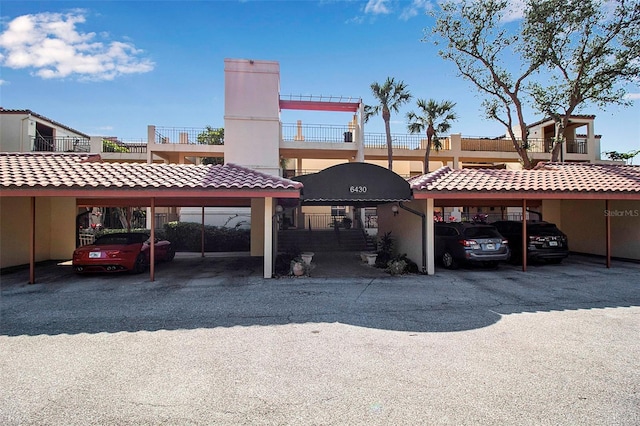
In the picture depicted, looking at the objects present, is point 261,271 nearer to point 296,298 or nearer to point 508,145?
point 296,298

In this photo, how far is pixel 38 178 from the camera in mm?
9039

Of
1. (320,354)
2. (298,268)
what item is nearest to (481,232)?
(298,268)

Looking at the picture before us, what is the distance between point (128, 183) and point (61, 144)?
70.2ft

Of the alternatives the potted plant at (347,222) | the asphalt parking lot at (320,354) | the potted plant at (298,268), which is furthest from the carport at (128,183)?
the potted plant at (347,222)

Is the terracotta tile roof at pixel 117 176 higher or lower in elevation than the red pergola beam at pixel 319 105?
lower

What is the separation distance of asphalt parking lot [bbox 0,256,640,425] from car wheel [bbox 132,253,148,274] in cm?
188

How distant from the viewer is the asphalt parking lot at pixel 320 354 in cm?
338

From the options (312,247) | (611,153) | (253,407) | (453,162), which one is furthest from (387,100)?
(611,153)

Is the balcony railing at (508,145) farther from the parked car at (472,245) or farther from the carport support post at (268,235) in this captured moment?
the carport support post at (268,235)

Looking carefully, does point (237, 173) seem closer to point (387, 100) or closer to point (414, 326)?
point (414, 326)

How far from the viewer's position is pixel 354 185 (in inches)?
418

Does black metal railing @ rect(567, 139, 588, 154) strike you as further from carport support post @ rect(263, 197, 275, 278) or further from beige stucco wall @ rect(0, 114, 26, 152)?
beige stucco wall @ rect(0, 114, 26, 152)

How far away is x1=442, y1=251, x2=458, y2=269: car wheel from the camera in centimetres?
1160

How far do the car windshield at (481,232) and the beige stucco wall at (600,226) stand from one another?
18.9 feet
